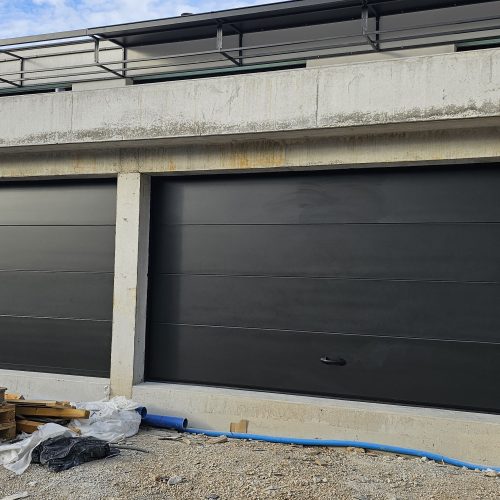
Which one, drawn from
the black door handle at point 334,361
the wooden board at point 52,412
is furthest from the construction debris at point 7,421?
the black door handle at point 334,361

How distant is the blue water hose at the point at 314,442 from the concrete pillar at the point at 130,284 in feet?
2.12

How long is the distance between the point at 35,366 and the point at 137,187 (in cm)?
280

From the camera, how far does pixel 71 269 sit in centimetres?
778

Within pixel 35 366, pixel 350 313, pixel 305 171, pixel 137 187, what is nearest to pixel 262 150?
pixel 305 171

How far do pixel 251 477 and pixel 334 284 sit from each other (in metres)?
2.31

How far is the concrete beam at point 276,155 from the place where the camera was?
5938 mm

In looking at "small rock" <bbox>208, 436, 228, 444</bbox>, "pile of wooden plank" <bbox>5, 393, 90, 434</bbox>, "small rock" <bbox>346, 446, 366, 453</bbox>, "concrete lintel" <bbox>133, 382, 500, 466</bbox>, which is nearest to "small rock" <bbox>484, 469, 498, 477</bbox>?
"concrete lintel" <bbox>133, 382, 500, 466</bbox>

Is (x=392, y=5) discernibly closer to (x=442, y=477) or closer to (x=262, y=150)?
(x=262, y=150)

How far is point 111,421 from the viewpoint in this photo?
249 inches

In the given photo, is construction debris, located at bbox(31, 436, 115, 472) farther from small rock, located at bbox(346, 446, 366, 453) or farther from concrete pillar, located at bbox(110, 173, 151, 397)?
small rock, located at bbox(346, 446, 366, 453)

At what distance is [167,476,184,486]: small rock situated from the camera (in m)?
5.03

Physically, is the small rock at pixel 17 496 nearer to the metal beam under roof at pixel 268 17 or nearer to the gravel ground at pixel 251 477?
the gravel ground at pixel 251 477

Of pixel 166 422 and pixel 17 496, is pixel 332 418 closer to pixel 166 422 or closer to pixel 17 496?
pixel 166 422

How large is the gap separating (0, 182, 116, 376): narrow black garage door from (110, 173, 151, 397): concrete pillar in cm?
35
